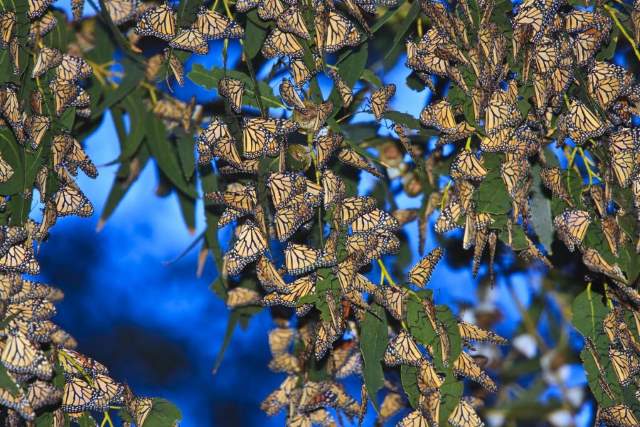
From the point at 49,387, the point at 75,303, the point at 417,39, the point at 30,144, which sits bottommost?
the point at 49,387

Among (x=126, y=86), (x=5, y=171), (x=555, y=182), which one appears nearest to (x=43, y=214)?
(x=5, y=171)

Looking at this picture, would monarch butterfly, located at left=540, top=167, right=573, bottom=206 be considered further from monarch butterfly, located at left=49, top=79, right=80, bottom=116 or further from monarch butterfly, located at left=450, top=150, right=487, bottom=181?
monarch butterfly, located at left=49, top=79, right=80, bottom=116

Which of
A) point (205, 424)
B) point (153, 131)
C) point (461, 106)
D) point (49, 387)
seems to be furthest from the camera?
point (205, 424)

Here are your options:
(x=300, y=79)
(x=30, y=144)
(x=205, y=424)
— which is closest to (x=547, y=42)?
(x=300, y=79)

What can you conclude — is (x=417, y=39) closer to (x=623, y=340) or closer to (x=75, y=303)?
(x=623, y=340)

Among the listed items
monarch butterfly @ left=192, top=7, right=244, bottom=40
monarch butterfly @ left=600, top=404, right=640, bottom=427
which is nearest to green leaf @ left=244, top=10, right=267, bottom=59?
monarch butterfly @ left=192, top=7, right=244, bottom=40

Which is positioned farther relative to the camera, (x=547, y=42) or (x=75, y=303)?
(x=75, y=303)

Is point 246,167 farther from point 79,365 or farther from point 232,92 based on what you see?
point 79,365

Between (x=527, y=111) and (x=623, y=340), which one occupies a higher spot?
(x=527, y=111)
